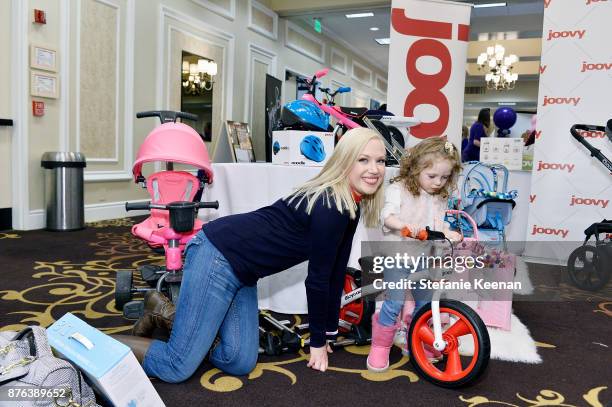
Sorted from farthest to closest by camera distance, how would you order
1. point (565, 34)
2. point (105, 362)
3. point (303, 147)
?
point (565, 34)
point (303, 147)
point (105, 362)

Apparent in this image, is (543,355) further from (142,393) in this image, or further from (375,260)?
(142,393)

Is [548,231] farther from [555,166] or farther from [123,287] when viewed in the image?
[123,287]

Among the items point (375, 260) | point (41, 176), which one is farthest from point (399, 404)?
point (41, 176)

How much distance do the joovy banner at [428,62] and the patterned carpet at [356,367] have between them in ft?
6.59

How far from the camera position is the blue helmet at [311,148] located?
2406mm

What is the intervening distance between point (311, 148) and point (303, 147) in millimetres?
39

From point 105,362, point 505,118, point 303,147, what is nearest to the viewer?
point 105,362

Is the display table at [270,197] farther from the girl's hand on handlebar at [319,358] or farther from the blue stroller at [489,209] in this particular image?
the blue stroller at [489,209]

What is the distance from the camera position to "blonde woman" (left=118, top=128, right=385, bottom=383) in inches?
64.7

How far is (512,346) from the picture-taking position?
2199mm

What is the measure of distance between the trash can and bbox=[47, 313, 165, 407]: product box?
12.3 ft

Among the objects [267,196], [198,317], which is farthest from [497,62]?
[198,317]

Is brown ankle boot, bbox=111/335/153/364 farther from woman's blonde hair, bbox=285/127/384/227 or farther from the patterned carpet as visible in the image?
woman's blonde hair, bbox=285/127/384/227

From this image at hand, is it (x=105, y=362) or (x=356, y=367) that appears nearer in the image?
(x=105, y=362)
